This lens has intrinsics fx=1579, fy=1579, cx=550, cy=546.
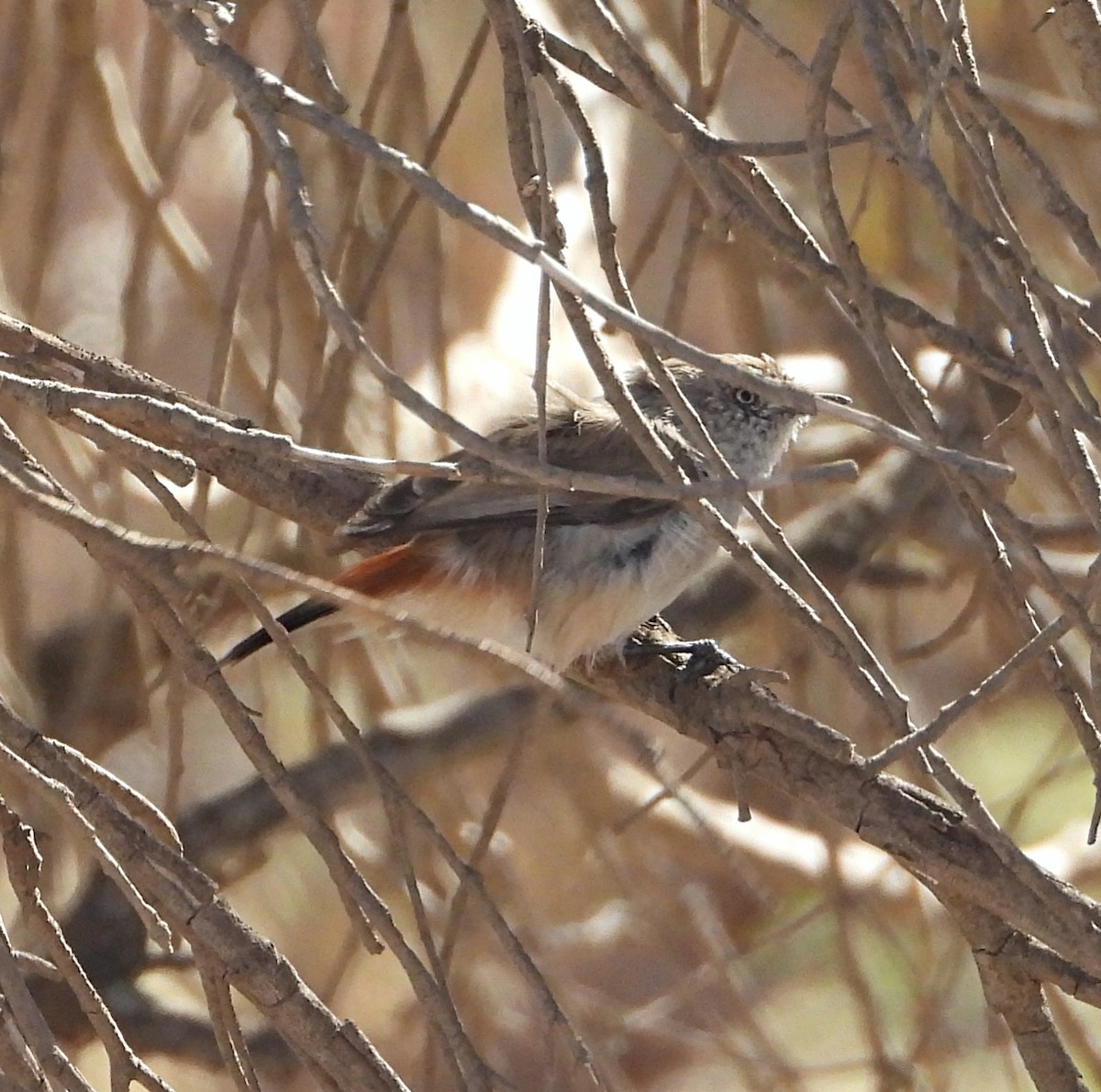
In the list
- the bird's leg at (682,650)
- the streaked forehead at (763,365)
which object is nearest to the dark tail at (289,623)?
the bird's leg at (682,650)

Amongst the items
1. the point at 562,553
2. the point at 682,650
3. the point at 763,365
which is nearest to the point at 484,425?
the point at 562,553

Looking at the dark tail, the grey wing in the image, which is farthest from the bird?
the dark tail

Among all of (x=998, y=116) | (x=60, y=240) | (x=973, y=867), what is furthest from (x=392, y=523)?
(x=60, y=240)

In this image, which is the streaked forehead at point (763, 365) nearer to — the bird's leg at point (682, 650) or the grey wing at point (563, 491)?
the grey wing at point (563, 491)

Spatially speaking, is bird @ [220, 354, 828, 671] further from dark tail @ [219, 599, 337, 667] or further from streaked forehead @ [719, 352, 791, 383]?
dark tail @ [219, 599, 337, 667]

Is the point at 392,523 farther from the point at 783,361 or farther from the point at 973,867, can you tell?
the point at 783,361

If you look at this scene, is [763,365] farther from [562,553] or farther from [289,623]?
[289,623]
